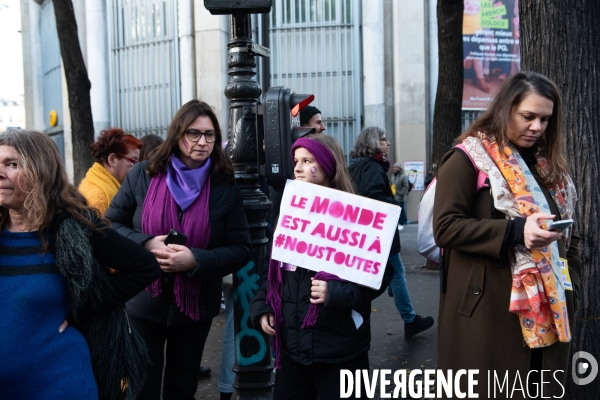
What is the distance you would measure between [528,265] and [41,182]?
6.69ft

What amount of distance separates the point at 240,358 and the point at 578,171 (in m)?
2.50

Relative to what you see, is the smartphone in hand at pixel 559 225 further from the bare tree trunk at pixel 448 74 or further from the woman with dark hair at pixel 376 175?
the bare tree trunk at pixel 448 74

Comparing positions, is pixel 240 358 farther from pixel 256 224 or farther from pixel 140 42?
pixel 140 42

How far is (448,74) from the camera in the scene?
A: 8703 mm

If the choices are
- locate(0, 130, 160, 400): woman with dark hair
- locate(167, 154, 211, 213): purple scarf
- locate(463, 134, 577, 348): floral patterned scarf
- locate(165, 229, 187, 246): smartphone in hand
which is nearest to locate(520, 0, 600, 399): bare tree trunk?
locate(463, 134, 577, 348): floral patterned scarf

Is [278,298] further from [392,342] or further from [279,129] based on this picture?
[392,342]

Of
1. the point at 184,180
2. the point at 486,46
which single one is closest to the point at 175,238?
the point at 184,180

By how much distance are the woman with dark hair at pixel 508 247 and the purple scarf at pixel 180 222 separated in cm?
132

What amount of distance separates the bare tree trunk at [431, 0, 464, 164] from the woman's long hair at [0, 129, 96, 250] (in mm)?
6943

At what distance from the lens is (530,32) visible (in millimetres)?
3836

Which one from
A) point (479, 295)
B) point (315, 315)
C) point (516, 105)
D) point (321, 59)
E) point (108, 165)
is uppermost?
point (321, 59)

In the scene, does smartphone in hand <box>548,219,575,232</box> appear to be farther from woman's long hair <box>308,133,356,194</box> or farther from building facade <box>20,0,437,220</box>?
building facade <box>20,0,437,220</box>

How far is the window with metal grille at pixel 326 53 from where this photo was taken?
17672mm

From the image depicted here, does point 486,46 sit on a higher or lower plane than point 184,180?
higher
